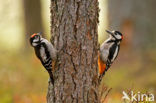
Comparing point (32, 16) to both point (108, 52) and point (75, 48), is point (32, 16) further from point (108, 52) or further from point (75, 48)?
point (75, 48)

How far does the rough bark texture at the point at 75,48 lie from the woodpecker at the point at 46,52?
2.9 inches

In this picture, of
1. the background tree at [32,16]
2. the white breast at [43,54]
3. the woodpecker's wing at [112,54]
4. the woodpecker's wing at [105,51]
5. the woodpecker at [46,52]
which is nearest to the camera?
the woodpecker at [46,52]

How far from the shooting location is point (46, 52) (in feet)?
17.3

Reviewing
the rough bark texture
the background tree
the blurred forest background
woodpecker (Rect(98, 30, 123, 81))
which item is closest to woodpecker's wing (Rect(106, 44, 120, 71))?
woodpecker (Rect(98, 30, 123, 81))

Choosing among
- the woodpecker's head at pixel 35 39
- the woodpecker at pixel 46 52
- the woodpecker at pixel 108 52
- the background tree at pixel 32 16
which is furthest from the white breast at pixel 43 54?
the background tree at pixel 32 16

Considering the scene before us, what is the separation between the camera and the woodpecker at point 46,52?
5121 mm

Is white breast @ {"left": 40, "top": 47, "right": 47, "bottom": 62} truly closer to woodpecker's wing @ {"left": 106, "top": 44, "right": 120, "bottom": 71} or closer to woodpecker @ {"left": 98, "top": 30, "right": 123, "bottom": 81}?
woodpecker @ {"left": 98, "top": 30, "right": 123, "bottom": 81}

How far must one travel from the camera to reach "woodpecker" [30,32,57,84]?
16.8 feet

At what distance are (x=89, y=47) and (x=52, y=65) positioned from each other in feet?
1.92

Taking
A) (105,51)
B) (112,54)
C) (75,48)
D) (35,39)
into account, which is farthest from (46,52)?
(112,54)

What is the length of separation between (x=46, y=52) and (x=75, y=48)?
48cm

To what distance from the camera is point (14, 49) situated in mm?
14477

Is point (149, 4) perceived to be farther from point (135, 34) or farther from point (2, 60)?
point (2, 60)

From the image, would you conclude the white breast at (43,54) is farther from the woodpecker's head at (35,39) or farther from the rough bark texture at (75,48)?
the rough bark texture at (75,48)
